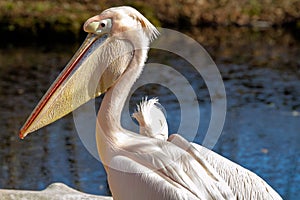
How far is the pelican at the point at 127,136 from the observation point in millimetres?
3422

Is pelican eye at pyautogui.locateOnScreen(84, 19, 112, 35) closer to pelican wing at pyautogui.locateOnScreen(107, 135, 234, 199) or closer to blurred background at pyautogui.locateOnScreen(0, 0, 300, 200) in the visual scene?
pelican wing at pyautogui.locateOnScreen(107, 135, 234, 199)

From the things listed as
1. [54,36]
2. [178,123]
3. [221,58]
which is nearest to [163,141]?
[178,123]

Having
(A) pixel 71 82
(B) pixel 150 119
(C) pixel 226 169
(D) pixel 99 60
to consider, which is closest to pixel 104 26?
(D) pixel 99 60

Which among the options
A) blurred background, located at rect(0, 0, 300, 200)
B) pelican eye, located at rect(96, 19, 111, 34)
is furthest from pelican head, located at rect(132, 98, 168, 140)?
blurred background, located at rect(0, 0, 300, 200)

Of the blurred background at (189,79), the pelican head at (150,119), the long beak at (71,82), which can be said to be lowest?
the blurred background at (189,79)

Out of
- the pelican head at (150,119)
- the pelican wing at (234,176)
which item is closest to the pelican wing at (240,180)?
the pelican wing at (234,176)

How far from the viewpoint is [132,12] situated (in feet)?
11.8

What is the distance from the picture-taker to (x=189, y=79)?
31.4ft

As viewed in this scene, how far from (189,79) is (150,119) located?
232 inches

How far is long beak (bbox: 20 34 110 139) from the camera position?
362 centimetres

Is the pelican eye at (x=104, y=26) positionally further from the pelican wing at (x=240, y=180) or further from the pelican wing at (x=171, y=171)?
the pelican wing at (x=240, y=180)

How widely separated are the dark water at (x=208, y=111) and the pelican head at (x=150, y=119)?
2.28 metres

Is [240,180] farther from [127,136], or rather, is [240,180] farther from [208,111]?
[208,111]

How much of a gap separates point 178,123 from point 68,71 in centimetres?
410
